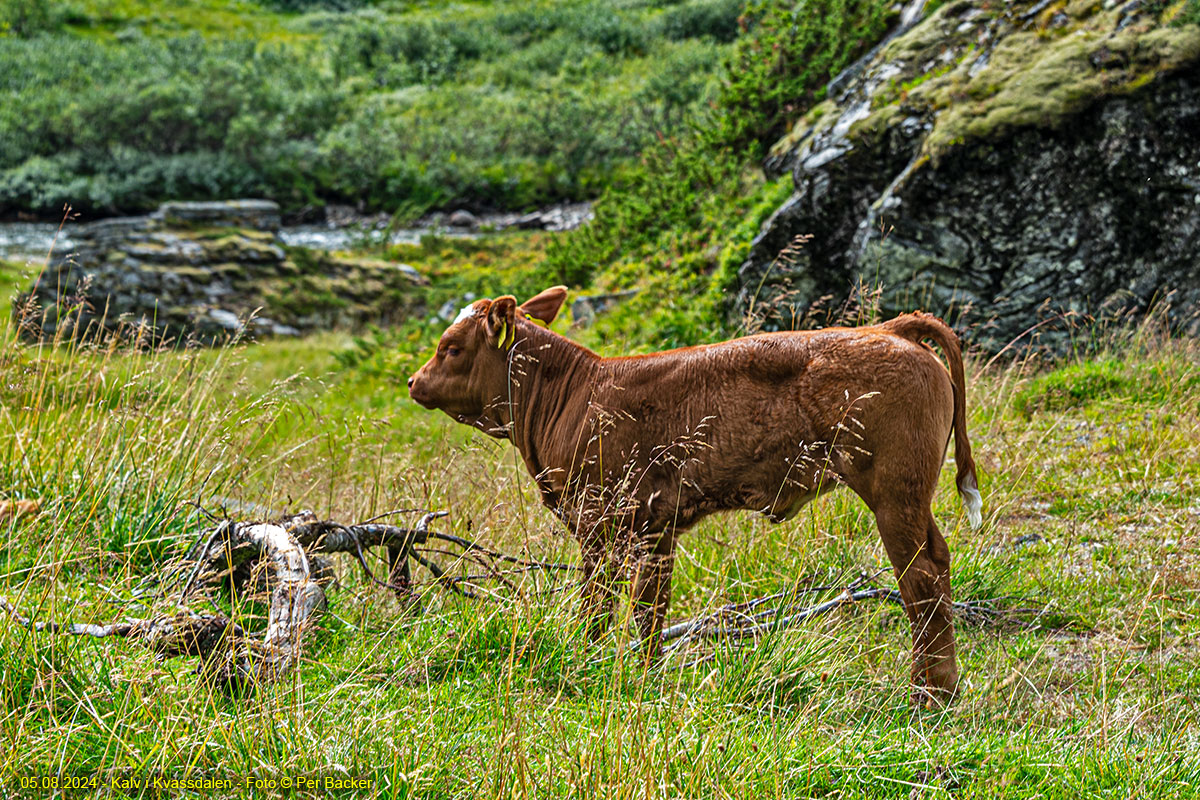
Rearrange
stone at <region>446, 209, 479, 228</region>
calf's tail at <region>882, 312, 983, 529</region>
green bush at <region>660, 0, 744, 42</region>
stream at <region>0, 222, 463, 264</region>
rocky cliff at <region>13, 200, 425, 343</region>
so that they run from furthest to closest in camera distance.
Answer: green bush at <region>660, 0, 744, 42</region>
stone at <region>446, 209, 479, 228</region>
stream at <region>0, 222, 463, 264</region>
rocky cliff at <region>13, 200, 425, 343</region>
calf's tail at <region>882, 312, 983, 529</region>

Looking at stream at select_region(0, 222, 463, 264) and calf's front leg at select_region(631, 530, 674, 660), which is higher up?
calf's front leg at select_region(631, 530, 674, 660)

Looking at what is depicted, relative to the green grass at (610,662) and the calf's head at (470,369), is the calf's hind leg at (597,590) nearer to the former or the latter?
the green grass at (610,662)

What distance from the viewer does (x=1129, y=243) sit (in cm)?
818

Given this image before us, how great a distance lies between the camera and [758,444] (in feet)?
13.1

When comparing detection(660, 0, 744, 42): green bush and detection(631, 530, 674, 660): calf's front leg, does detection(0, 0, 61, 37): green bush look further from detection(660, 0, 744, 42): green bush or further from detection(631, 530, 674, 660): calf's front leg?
detection(631, 530, 674, 660): calf's front leg

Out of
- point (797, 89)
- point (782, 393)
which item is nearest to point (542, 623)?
point (782, 393)

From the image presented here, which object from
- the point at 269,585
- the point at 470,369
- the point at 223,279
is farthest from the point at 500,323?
the point at 223,279

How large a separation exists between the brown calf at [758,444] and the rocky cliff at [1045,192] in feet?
12.4

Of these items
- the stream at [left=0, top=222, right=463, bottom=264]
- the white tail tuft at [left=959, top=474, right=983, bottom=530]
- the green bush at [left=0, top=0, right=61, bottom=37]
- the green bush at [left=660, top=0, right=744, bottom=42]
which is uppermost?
the white tail tuft at [left=959, top=474, right=983, bottom=530]

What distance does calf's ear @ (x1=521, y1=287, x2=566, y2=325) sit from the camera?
4.97 m

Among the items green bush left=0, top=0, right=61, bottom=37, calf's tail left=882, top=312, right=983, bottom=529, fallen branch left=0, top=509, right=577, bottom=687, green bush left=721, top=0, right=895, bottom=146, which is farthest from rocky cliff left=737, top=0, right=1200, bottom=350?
green bush left=0, top=0, right=61, bottom=37

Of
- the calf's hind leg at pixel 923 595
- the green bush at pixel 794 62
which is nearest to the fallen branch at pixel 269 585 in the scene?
the calf's hind leg at pixel 923 595

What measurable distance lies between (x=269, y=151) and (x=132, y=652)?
28.8m

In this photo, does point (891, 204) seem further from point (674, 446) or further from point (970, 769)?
point (970, 769)
